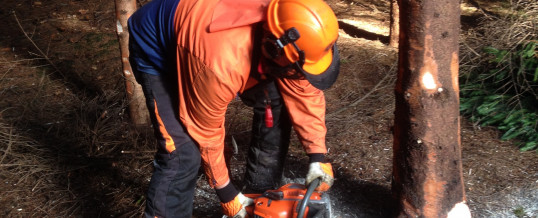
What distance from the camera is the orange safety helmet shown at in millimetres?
1977

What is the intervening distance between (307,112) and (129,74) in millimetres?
2052

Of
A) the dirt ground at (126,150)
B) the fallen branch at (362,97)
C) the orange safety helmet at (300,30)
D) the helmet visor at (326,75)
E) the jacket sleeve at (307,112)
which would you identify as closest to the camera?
the orange safety helmet at (300,30)

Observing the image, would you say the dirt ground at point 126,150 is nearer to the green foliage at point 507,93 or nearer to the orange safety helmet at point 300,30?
the green foliage at point 507,93

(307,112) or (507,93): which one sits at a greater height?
(307,112)

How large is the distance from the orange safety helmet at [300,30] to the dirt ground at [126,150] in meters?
1.26

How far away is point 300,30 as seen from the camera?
1983 mm

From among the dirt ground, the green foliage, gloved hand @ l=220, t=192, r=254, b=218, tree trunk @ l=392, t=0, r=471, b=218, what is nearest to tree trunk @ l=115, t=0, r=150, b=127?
the dirt ground

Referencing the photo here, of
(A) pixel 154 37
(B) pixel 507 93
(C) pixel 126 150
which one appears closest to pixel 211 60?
(A) pixel 154 37

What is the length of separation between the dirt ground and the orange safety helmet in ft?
4.12

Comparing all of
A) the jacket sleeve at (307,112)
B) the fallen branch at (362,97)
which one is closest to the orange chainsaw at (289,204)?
the jacket sleeve at (307,112)

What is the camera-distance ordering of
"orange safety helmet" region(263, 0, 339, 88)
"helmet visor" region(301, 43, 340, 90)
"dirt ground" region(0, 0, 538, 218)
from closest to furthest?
1. "orange safety helmet" region(263, 0, 339, 88)
2. "helmet visor" region(301, 43, 340, 90)
3. "dirt ground" region(0, 0, 538, 218)

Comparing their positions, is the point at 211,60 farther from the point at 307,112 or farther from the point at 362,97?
the point at 362,97

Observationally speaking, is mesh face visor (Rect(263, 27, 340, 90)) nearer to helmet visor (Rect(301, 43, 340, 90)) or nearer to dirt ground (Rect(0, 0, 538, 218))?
helmet visor (Rect(301, 43, 340, 90))

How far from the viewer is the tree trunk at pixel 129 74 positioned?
12.3 ft
